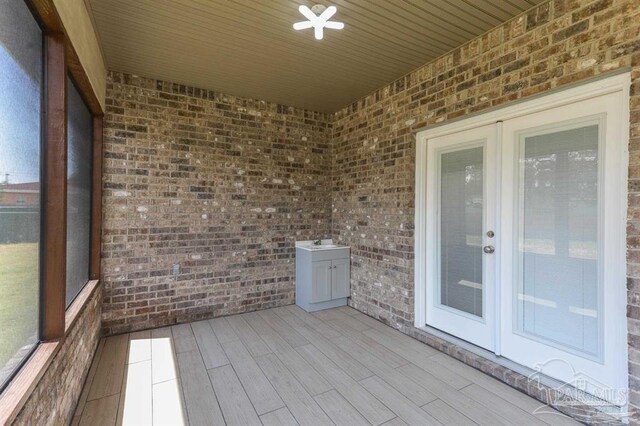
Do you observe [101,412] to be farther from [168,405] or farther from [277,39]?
[277,39]

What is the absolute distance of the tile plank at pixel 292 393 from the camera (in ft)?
6.79

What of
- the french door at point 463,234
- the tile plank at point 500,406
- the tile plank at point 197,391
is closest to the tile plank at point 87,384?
the tile plank at point 197,391

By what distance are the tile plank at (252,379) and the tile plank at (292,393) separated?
5cm

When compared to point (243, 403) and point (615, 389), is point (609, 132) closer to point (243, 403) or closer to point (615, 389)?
point (615, 389)

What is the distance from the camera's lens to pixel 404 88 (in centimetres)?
352

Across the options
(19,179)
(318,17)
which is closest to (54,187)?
(19,179)

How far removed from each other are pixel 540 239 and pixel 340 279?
2.48 metres

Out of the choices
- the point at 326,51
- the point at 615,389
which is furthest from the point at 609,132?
the point at 326,51

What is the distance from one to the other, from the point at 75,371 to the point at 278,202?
280cm

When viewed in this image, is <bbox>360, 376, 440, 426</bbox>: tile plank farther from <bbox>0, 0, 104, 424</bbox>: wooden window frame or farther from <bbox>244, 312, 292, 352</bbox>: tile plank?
<bbox>0, 0, 104, 424</bbox>: wooden window frame

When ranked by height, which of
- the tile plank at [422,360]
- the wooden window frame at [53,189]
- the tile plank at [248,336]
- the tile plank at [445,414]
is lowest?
the tile plank at [445,414]

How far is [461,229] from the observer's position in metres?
3.07

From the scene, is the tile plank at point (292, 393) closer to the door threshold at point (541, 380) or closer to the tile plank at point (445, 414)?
the tile plank at point (445, 414)

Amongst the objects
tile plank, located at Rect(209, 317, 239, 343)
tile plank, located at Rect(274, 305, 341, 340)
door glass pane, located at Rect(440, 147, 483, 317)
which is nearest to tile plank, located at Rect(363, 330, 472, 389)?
tile plank, located at Rect(274, 305, 341, 340)
